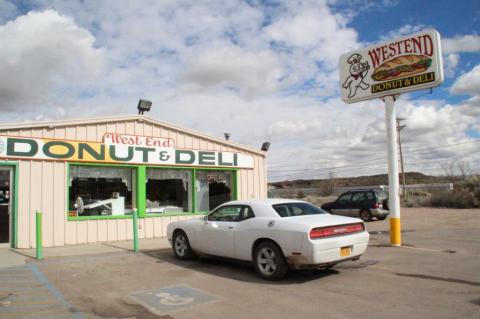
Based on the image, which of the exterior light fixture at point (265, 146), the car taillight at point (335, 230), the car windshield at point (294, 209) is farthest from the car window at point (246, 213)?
the exterior light fixture at point (265, 146)

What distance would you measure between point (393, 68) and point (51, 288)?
32.7 ft

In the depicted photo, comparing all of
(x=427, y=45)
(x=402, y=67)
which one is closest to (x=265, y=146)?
(x=402, y=67)

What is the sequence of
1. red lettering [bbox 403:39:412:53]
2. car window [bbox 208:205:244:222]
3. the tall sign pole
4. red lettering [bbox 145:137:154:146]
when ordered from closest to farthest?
car window [bbox 208:205:244:222] → the tall sign pole → red lettering [bbox 403:39:412:53] → red lettering [bbox 145:137:154:146]

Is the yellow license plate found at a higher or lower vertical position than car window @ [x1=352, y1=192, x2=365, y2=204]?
lower

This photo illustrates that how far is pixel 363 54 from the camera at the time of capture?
12688 mm

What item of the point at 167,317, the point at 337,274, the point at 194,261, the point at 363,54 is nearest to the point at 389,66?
the point at 363,54

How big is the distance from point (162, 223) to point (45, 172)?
162 inches

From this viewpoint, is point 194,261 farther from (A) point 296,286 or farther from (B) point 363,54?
(B) point 363,54

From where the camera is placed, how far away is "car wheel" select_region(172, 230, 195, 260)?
977 centimetres

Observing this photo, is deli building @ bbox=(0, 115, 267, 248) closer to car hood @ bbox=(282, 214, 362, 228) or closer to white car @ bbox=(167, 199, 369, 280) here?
white car @ bbox=(167, 199, 369, 280)

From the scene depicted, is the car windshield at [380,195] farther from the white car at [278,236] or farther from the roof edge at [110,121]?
the white car at [278,236]

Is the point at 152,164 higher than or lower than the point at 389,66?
lower

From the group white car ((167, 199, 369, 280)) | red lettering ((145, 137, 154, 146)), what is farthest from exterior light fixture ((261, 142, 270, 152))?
white car ((167, 199, 369, 280))

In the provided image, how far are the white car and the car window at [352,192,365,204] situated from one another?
42.6 feet
